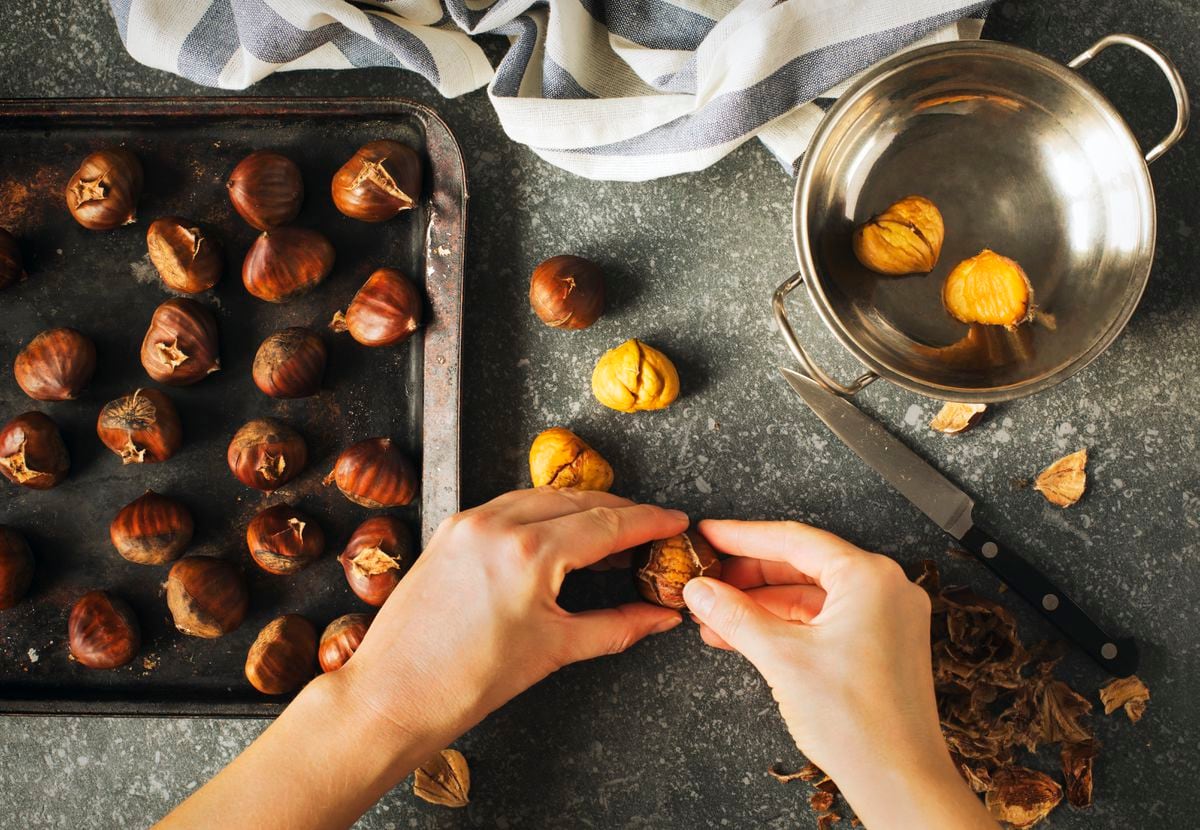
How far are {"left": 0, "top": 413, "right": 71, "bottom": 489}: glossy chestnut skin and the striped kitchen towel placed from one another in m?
0.67

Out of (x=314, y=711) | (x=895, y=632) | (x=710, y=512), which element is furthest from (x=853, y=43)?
(x=314, y=711)

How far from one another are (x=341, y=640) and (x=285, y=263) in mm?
635

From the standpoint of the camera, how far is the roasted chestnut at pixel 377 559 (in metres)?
1.45

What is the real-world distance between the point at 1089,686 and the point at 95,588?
1770mm

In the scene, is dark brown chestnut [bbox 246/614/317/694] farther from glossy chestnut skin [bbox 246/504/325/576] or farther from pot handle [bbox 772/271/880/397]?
pot handle [bbox 772/271/880/397]

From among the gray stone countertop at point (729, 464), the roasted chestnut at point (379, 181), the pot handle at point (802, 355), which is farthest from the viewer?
the gray stone countertop at point (729, 464)

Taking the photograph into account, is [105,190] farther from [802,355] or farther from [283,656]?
[802,355]

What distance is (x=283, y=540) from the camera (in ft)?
4.79

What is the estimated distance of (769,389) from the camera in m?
1.60

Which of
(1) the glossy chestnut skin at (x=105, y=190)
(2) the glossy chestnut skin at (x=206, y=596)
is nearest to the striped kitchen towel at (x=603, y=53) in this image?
(1) the glossy chestnut skin at (x=105, y=190)

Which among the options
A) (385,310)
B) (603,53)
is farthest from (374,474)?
(603,53)

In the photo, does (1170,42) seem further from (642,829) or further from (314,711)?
(314,711)

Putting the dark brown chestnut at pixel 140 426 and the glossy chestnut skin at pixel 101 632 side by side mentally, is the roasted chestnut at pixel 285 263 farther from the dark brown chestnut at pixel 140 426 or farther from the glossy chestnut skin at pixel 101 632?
the glossy chestnut skin at pixel 101 632

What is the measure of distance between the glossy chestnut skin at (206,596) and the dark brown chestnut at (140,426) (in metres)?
0.19
